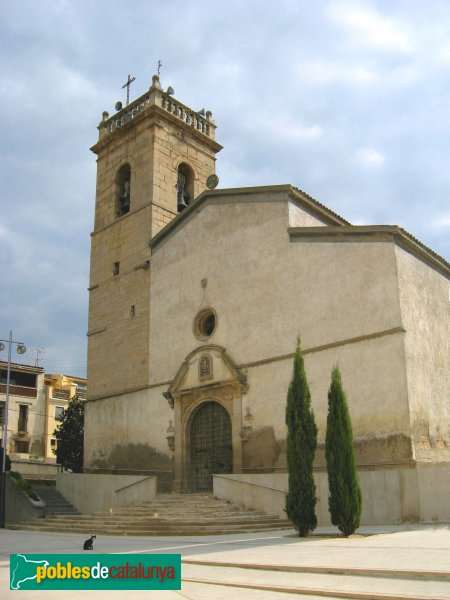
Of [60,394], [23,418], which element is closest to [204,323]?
[23,418]

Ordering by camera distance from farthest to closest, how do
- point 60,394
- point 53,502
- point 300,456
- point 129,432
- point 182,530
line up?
point 60,394 < point 129,432 < point 53,502 < point 182,530 < point 300,456

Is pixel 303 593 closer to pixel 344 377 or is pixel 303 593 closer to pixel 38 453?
pixel 344 377

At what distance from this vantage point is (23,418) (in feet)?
134

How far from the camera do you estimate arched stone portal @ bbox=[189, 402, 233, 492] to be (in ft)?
57.4

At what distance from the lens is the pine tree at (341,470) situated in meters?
10.9

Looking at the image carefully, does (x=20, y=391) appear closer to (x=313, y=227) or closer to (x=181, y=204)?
(x=181, y=204)

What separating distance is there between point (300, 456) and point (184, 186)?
1434 centimetres

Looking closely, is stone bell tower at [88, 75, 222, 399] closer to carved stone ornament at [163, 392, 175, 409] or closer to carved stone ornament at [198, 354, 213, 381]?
carved stone ornament at [163, 392, 175, 409]

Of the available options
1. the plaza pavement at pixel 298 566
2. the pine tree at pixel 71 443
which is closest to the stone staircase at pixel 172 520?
the plaza pavement at pixel 298 566

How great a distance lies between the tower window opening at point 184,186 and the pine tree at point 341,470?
13.1 meters

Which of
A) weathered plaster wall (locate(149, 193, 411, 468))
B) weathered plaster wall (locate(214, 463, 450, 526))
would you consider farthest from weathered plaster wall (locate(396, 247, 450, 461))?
weathered plaster wall (locate(214, 463, 450, 526))

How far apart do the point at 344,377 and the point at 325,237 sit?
3669 millimetres

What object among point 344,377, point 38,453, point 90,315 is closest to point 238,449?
point 344,377

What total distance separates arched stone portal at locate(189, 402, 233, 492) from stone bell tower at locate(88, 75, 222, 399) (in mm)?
2812
